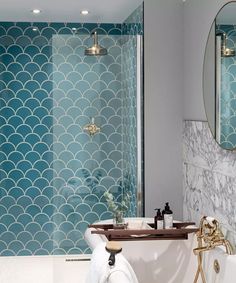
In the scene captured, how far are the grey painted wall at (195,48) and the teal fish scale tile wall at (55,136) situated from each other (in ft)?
2.94

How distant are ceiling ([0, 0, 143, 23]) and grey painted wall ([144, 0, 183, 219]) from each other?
35 cm

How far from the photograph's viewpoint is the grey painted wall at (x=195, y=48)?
4091 millimetres

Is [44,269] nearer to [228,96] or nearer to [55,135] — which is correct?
[55,135]

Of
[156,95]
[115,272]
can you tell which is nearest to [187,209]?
[156,95]

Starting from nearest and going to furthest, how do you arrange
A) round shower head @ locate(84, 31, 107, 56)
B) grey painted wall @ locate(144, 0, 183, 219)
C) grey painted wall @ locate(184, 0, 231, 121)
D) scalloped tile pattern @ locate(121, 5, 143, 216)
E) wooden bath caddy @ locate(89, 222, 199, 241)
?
wooden bath caddy @ locate(89, 222, 199, 241)
grey painted wall @ locate(184, 0, 231, 121)
grey painted wall @ locate(144, 0, 183, 219)
scalloped tile pattern @ locate(121, 5, 143, 216)
round shower head @ locate(84, 31, 107, 56)

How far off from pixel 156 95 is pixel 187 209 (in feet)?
3.04

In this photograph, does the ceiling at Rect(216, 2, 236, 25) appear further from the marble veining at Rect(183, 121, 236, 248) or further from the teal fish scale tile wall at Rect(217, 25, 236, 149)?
the marble veining at Rect(183, 121, 236, 248)

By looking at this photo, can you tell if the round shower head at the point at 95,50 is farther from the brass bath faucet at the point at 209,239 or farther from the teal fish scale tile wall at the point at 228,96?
the brass bath faucet at the point at 209,239

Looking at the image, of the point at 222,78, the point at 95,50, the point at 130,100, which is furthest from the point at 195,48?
the point at 95,50

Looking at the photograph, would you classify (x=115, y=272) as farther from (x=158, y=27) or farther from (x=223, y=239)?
(x=158, y=27)

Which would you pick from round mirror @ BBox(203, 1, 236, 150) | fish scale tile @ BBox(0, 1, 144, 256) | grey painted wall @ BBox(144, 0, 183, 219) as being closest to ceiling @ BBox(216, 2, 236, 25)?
round mirror @ BBox(203, 1, 236, 150)

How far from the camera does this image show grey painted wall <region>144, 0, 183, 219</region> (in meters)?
4.69

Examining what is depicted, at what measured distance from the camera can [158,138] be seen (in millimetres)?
4730

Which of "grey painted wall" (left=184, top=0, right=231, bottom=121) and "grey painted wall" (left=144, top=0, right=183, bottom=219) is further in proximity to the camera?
"grey painted wall" (left=144, top=0, right=183, bottom=219)
